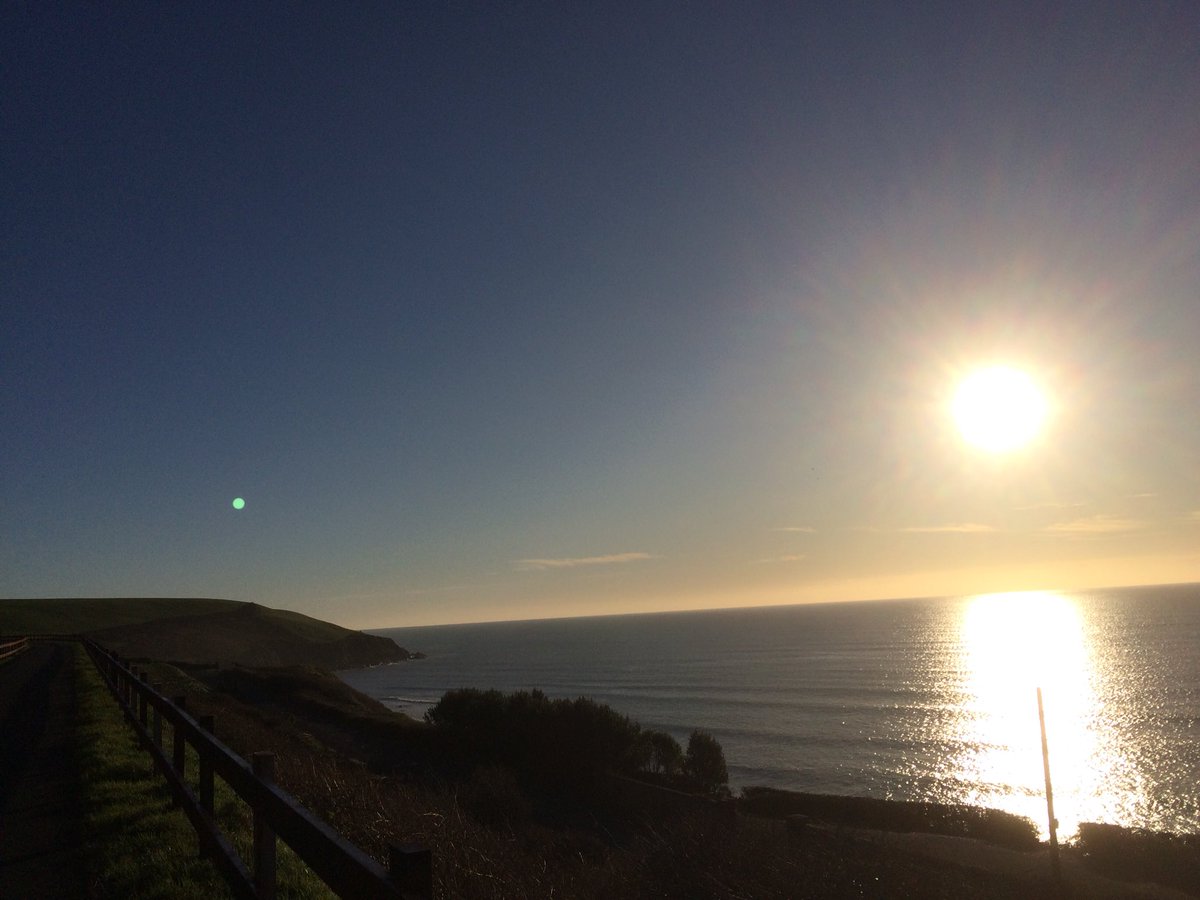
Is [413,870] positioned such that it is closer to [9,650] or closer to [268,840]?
[268,840]

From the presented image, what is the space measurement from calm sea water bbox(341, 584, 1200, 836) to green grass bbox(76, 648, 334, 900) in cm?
3697

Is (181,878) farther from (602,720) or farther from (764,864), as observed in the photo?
(602,720)

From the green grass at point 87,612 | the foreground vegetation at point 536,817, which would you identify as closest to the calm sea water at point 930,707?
the foreground vegetation at point 536,817

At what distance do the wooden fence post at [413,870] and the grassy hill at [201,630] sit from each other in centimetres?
9646

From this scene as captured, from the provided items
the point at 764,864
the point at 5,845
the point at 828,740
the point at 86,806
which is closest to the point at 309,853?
the point at 5,845

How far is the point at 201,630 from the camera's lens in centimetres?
11175

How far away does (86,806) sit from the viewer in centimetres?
748

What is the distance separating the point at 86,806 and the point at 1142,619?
214 m

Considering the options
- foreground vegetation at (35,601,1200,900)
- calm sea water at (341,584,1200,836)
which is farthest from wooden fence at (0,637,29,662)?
calm sea water at (341,584,1200,836)

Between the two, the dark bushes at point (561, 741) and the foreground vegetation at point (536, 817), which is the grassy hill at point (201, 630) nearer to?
the foreground vegetation at point (536, 817)

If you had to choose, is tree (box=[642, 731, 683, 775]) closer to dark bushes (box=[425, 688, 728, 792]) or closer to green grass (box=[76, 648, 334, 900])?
dark bushes (box=[425, 688, 728, 792])

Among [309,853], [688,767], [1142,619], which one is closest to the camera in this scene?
[309,853]

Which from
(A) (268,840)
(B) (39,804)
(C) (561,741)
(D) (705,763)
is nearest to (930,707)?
(D) (705,763)

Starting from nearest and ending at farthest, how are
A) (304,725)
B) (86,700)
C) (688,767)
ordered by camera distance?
(86,700) → (304,725) → (688,767)
